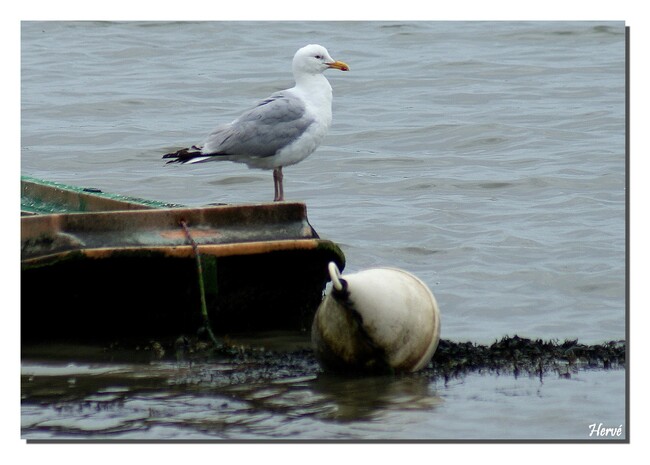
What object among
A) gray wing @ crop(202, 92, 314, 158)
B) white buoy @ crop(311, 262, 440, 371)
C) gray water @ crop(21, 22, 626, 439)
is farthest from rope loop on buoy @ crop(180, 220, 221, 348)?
gray wing @ crop(202, 92, 314, 158)

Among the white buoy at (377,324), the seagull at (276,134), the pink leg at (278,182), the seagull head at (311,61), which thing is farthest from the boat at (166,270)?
the seagull head at (311,61)

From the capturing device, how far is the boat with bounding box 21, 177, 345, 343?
5609 millimetres

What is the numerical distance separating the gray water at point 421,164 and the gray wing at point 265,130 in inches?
20.2

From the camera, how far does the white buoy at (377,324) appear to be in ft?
16.5

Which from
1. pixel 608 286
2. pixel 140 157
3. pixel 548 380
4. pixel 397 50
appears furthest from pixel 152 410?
pixel 397 50

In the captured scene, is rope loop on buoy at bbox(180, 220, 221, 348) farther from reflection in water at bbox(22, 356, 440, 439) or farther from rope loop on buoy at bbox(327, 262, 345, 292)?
rope loop on buoy at bbox(327, 262, 345, 292)

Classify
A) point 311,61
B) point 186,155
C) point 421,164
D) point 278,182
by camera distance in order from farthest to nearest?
point 421,164
point 311,61
point 278,182
point 186,155

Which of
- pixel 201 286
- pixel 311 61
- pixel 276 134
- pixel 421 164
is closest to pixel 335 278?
pixel 201 286

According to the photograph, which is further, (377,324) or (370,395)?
(377,324)

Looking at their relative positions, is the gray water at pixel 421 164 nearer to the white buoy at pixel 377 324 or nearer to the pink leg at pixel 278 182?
the white buoy at pixel 377 324

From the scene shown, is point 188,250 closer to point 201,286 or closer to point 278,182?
point 201,286

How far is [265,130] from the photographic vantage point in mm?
7410

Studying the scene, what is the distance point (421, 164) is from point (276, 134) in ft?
14.8

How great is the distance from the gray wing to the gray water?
1.68 feet
